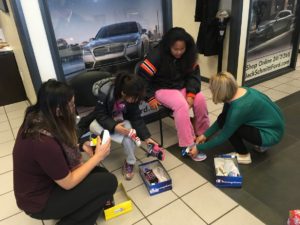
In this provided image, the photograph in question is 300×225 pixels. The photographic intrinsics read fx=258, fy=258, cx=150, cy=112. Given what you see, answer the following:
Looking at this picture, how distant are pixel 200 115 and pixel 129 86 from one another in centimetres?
81

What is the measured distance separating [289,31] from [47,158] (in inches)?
155

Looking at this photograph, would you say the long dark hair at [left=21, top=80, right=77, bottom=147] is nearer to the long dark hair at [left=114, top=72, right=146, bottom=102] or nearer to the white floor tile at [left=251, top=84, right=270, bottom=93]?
the long dark hair at [left=114, top=72, right=146, bottom=102]

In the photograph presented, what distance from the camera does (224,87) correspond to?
5.93 feet

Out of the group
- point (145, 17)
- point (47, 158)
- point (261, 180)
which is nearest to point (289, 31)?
point (145, 17)

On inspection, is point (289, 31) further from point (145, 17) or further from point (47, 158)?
point (47, 158)

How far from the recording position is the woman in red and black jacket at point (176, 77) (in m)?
2.17

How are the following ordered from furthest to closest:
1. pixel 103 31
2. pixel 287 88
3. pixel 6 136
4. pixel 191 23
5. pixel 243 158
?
pixel 191 23 < pixel 287 88 < pixel 6 136 < pixel 103 31 < pixel 243 158

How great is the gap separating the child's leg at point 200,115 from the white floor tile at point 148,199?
27.9 inches

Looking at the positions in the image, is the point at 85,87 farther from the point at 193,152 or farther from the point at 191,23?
the point at 191,23

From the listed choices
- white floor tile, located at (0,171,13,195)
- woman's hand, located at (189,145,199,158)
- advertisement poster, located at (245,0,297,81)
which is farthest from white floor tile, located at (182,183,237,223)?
advertisement poster, located at (245,0,297,81)

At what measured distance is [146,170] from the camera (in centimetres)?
197

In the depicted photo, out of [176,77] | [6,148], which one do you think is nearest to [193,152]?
[176,77]

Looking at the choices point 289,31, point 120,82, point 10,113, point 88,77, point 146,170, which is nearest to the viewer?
point 120,82

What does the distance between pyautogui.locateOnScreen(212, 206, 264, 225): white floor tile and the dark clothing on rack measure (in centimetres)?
226
